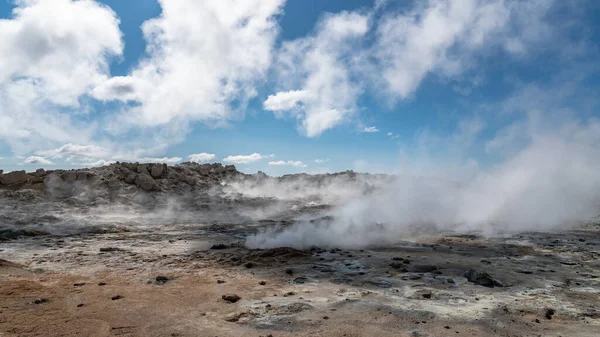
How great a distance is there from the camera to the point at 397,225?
18.8 metres

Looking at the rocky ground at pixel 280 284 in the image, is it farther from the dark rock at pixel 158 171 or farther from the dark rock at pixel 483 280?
the dark rock at pixel 158 171

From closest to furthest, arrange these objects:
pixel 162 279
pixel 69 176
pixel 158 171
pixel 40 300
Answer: pixel 40 300
pixel 162 279
pixel 69 176
pixel 158 171

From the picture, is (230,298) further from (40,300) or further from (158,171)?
(158,171)

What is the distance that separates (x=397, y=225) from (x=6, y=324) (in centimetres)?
1607

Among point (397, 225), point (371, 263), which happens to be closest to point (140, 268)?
point (371, 263)

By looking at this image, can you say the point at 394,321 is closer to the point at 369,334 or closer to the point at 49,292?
the point at 369,334

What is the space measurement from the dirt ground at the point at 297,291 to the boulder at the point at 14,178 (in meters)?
13.3

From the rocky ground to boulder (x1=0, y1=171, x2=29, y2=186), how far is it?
21.4 ft

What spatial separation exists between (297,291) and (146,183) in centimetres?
2258

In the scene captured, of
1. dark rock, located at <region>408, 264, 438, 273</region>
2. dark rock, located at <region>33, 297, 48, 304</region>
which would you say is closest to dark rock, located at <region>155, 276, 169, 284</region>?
dark rock, located at <region>33, 297, 48, 304</region>

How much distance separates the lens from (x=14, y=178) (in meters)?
24.1

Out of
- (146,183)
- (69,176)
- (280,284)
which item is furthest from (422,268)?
(69,176)

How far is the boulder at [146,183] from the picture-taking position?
1069 inches

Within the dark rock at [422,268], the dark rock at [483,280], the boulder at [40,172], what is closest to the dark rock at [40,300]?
the dark rock at [422,268]
